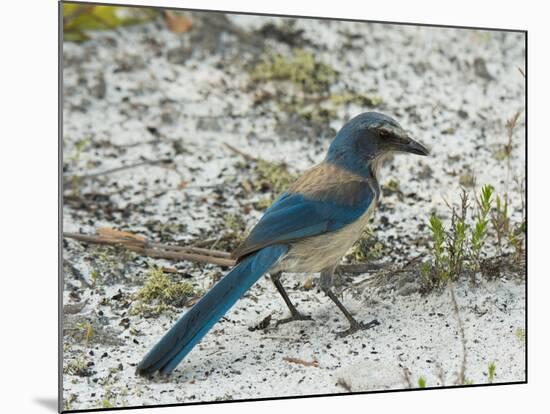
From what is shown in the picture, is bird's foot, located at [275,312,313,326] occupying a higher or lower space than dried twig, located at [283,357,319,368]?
higher

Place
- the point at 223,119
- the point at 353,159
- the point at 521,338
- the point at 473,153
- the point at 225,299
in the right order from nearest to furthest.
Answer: the point at 225,299
the point at 353,159
the point at 521,338
the point at 473,153
the point at 223,119

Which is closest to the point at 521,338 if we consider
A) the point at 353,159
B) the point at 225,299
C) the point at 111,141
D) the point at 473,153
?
the point at 473,153

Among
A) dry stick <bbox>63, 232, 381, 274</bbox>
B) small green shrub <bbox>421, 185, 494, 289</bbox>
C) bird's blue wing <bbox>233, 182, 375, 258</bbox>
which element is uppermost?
bird's blue wing <bbox>233, 182, 375, 258</bbox>

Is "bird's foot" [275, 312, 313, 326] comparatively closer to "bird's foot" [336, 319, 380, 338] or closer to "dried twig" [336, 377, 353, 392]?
"bird's foot" [336, 319, 380, 338]

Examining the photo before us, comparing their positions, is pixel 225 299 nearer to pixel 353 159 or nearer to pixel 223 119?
pixel 353 159

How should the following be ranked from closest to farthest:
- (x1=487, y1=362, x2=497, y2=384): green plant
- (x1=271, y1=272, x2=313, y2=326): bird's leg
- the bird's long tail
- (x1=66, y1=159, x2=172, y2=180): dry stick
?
1. the bird's long tail
2. (x1=271, y1=272, x2=313, y2=326): bird's leg
3. (x1=487, y1=362, x2=497, y2=384): green plant
4. (x1=66, y1=159, x2=172, y2=180): dry stick

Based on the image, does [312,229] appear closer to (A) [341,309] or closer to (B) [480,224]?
(A) [341,309]

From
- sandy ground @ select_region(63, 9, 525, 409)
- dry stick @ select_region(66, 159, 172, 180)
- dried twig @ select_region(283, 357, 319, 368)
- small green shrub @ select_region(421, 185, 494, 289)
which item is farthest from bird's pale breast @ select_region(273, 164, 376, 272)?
dry stick @ select_region(66, 159, 172, 180)
